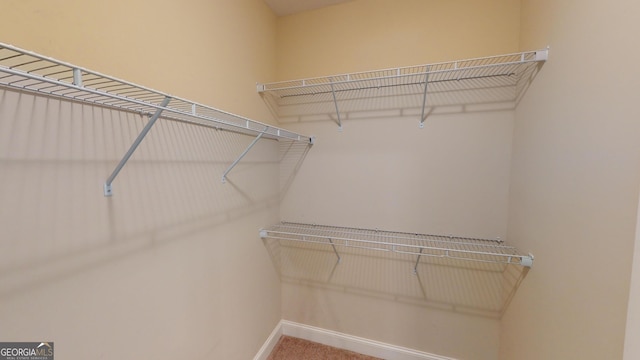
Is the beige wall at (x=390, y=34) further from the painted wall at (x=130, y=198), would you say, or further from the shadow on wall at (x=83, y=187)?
the shadow on wall at (x=83, y=187)

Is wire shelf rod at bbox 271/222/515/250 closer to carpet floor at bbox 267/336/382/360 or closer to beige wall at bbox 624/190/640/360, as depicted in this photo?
beige wall at bbox 624/190/640/360

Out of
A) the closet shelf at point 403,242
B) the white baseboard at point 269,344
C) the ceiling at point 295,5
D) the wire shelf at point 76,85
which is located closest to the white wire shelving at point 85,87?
the wire shelf at point 76,85

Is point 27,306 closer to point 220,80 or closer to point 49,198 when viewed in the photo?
point 49,198

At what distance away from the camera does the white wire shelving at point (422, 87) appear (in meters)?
1.34

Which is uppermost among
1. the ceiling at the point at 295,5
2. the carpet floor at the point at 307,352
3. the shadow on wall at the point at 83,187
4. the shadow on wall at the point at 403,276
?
the ceiling at the point at 295,5

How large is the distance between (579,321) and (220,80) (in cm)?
181

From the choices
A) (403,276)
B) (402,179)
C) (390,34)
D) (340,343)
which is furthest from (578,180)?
(340,343)

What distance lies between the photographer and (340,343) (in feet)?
6.05

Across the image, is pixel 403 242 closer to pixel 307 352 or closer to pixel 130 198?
pixel 307 352

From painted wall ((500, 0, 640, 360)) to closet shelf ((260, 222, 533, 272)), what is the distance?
0.19m

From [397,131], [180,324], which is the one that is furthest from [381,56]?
[180,324]

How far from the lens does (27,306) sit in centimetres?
62

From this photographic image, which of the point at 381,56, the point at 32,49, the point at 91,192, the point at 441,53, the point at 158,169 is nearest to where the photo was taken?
the point at 32,49

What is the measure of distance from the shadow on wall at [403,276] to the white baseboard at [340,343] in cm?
36
